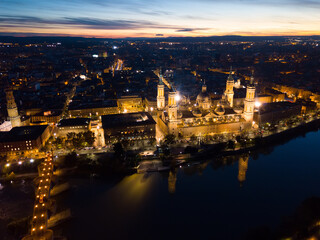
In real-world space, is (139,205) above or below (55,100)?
below

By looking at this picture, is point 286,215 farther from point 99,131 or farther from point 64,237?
point 99,131

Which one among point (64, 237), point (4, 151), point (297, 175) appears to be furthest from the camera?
point (4, 151)

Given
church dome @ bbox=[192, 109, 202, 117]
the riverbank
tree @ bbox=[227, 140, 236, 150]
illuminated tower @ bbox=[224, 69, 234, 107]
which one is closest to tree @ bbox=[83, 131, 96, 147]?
the riverbank

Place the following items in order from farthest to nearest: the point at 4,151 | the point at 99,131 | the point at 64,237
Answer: the point at 99,131
the point at 4,151
the point at 64,237

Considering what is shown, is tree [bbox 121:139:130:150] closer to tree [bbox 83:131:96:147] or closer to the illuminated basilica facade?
tree [bbox 83:131:96:147]

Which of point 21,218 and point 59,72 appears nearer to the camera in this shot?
point 21,218

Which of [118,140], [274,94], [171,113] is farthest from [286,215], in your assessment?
[274,94]
